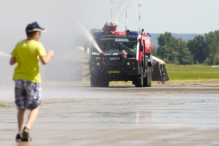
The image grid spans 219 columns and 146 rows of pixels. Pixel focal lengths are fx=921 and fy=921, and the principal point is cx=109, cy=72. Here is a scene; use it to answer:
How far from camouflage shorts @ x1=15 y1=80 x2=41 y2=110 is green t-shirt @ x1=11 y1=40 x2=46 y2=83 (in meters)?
0.08

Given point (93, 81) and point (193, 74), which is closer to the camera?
point (93, 81)

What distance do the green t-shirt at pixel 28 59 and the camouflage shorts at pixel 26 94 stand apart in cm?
8

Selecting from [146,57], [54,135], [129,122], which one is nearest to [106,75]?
[146,57]

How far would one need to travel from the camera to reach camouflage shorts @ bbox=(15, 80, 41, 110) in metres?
14.4

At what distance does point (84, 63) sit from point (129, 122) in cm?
4309

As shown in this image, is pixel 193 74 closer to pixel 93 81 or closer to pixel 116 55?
pixel 93 81

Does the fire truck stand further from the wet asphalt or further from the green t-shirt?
the green t-shirt

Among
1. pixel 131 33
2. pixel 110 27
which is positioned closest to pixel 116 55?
pixel 131 33

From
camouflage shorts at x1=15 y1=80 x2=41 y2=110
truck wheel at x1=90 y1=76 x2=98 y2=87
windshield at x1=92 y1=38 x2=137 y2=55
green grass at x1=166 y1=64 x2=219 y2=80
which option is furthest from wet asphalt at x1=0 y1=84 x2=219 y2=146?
green grass at x1=166 y1=64 x2=219 y2=80

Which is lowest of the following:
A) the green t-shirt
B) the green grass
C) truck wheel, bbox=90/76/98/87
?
the green grass

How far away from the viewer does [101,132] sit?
1565cm

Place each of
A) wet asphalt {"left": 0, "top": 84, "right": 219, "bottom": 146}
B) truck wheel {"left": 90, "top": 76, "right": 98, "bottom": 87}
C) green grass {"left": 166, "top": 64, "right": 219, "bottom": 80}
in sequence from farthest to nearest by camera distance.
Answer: green grass {"left": 166, "top": 64, "right": 219, "bottom": 80} → truck wheel {"left": 90, "top": 76, "right": 98, "bottom": 87} → wet asphalt {"left": 0, "top": 84, "right": 219, "bottom": 146}

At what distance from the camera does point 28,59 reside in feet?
47.2

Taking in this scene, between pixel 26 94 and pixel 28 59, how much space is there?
0.55 meters
